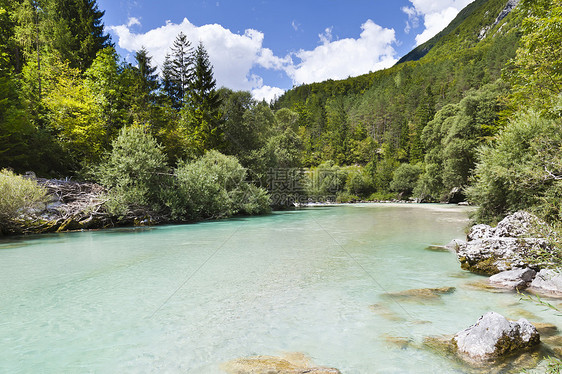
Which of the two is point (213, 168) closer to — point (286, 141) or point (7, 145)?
point (7, 145)

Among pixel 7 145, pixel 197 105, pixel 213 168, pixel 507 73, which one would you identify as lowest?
pixel 213 168

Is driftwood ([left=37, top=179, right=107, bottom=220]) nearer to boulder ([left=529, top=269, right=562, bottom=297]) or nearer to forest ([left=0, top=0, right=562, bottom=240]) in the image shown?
forest ([left=0, top=0, right=562, bottom=240])

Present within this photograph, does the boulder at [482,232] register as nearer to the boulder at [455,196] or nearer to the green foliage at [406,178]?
the boulder at [455,196]

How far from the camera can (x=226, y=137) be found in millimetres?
37594

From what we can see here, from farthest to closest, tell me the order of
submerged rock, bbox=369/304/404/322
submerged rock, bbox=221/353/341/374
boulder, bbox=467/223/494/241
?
boulder, bbox=467/223/494/241 → submerged rock, bbox=369/304/404/322 → submerged rock, bbox=221/353/341/374

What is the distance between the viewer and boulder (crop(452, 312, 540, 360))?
4.06m

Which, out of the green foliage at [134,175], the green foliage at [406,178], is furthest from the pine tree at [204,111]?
the green foliage at [406,178]

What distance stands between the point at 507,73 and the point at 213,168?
21142 mm

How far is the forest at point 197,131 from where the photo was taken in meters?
11.9

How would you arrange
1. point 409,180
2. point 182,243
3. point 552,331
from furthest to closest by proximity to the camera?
point 409,180, point 182,243, point 552,331

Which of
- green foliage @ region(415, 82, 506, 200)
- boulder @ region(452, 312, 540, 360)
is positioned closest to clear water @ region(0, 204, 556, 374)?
boulder @ region(452, 312, 540, 360)

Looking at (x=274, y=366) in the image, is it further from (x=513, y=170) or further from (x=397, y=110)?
(x=397, y=110)

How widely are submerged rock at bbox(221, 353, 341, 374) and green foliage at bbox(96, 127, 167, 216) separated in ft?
60.8

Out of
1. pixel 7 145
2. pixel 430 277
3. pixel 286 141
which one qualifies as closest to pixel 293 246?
pixel 430 277
